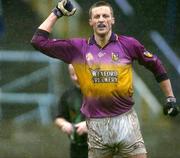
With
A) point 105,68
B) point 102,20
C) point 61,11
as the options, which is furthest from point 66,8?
point 105,68

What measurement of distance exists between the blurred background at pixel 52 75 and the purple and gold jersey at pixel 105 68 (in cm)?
220

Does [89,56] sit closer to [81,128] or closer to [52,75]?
[81,128]

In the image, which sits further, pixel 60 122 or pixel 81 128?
pixel 60 122

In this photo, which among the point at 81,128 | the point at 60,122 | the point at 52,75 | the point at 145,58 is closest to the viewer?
the point at 145,58

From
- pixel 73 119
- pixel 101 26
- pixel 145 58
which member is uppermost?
pixel 101 26

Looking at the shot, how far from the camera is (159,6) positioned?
27.6 ft

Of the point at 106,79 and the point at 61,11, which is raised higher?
the point at 61,11

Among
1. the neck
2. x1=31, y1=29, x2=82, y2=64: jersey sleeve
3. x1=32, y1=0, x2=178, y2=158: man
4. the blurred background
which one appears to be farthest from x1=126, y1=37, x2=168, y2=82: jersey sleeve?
the blurred background

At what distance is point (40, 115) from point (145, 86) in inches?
47.8

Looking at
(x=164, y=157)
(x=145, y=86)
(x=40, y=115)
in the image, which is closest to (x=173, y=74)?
(x=145, y=86)

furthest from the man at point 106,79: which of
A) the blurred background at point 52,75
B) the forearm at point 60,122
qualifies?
the blurred background at point 52,75

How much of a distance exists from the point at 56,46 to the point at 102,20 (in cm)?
44

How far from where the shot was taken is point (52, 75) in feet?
28.0

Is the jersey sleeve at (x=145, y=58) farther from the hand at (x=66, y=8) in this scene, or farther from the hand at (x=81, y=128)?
the hand at (x=81, y=128)
